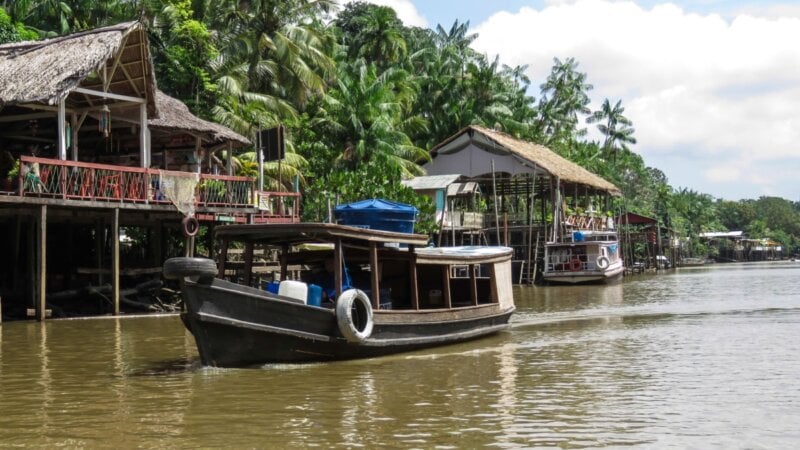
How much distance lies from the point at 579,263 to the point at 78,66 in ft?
79.6

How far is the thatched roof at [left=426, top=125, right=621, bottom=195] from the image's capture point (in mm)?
36188

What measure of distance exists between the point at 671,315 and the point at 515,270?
19351 millimetres

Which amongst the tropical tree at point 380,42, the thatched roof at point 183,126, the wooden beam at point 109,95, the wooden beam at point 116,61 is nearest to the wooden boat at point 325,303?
the wooden beam at point 109,95

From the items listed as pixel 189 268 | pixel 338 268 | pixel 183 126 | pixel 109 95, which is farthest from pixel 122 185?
pixel 189 268

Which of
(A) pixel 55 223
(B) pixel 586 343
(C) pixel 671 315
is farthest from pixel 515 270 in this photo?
(B) pixel 586 343

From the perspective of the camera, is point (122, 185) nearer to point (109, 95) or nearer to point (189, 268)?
point (109, 95)

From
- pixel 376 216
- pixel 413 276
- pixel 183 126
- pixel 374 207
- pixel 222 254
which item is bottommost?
pixel 413 276

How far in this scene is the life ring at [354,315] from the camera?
10.9 meters

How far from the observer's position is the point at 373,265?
11.8 metres

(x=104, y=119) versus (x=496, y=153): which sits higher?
(x=496, y=153)

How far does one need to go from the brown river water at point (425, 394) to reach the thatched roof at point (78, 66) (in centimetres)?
465

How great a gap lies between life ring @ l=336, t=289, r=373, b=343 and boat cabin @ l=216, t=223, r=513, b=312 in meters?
0.25

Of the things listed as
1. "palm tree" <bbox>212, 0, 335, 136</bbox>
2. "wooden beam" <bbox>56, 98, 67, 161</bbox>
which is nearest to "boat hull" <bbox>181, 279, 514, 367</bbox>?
"wooden beam" <bbox>56, 98, 67, 161</bbox>

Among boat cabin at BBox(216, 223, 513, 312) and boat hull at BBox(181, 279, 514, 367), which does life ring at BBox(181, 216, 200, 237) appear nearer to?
boat cabin at BBox(216, 223, 513, 312)
